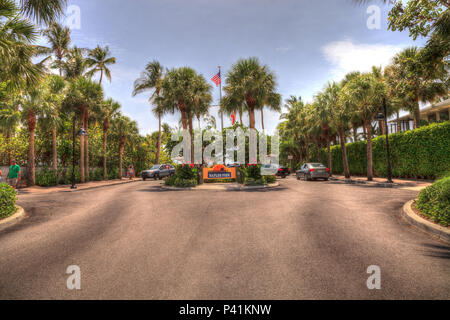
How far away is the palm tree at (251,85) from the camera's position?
19922 millimetres

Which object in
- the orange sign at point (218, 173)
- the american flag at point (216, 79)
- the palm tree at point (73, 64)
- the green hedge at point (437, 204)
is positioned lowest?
the green hedge at point (437, 204)

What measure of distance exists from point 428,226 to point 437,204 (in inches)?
35.7

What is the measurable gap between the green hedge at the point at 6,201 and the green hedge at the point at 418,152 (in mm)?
20406

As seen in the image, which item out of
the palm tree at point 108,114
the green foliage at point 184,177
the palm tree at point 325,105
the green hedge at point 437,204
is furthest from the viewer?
the palm tree at point 108,114

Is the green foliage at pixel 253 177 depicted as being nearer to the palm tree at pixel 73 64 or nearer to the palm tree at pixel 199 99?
the palm tree at pixel 199 99

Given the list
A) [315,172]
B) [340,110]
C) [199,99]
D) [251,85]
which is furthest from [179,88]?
[340,110]

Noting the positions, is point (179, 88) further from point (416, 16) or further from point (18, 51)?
point (416, 16)

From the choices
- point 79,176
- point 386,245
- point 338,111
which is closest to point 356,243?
point 386,245

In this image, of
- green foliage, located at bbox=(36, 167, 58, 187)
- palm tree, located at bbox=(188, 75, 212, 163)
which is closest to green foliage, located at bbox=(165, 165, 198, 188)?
palm tree, located at bbox=(188, 75, 212, 163)

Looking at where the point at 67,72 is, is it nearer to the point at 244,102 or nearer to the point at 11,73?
the point at 244,102

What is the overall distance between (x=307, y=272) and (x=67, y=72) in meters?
36.5

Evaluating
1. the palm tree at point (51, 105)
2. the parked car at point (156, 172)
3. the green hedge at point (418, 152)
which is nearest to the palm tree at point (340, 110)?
the green hedge at point (418, 152)

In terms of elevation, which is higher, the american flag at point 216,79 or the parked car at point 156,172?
the american flag at point 216,79

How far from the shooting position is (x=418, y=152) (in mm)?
19469
